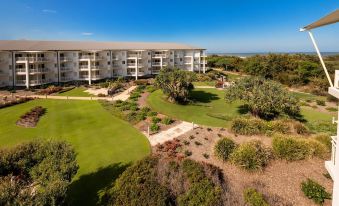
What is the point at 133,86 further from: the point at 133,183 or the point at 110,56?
the point at 133,183

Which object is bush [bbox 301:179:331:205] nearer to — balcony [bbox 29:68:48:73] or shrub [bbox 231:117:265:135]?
shrub [bbox 231:117:265:135]

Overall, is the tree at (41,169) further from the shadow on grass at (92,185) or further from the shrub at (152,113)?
the shrub at (152,113)

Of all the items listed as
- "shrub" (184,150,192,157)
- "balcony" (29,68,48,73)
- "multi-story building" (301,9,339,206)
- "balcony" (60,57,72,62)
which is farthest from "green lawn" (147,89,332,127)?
"balcony" (29,68,48,73)

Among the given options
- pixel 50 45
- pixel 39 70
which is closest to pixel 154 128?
pixel 39 70

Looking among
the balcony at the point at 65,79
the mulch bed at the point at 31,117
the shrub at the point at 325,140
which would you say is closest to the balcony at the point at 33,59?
the balcony at the point at 65,79

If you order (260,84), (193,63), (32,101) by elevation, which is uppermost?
(193,63)

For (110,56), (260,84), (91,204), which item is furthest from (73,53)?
(91,204)

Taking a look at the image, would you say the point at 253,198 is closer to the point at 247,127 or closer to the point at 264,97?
the point at 247,127
